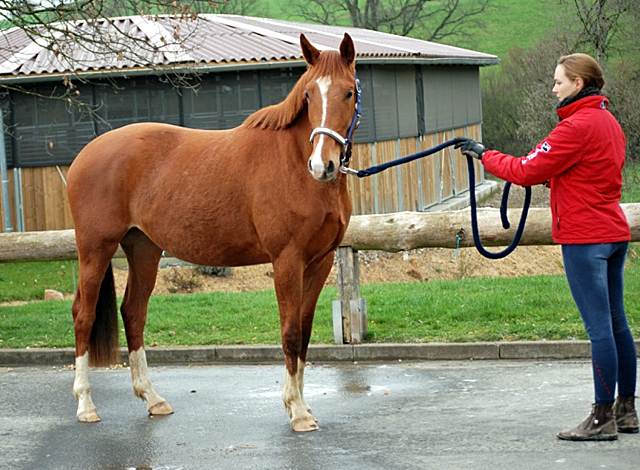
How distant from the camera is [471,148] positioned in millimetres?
5824

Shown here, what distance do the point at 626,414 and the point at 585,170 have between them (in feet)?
4.91

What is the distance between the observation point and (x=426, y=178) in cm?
2414

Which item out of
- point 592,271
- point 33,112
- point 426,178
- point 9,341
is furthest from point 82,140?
point 592,271

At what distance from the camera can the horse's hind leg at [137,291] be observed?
7.11 metres

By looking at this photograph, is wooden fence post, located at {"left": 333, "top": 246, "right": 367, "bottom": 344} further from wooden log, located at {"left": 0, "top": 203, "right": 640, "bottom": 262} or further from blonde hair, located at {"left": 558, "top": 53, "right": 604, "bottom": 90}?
blonde hair, located at {"left": 558, "top": 53, "right": 604, "bottom": 90}

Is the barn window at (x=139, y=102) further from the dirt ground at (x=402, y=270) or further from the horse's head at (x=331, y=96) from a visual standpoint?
the horse's head at (x=331, y=96)

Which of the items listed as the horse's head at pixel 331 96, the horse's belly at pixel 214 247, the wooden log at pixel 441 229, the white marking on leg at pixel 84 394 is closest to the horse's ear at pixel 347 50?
the horse's head at pixel 331 96

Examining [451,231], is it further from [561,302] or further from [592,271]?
[592,271]

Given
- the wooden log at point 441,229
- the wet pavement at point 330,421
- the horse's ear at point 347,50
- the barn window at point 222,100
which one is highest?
the barn window at point 222,100

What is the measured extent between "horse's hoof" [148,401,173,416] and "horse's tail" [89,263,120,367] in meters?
0.58

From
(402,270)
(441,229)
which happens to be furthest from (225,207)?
(402,270)

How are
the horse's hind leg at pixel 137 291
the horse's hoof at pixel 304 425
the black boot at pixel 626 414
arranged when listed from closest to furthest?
the black boot at pixel 626 414 < the horse's hoof at pixel 304 425 < the horse's hind leg at pixel 137 291

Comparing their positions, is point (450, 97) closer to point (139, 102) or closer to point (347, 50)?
point (139, 102)

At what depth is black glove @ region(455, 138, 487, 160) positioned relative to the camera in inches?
227
